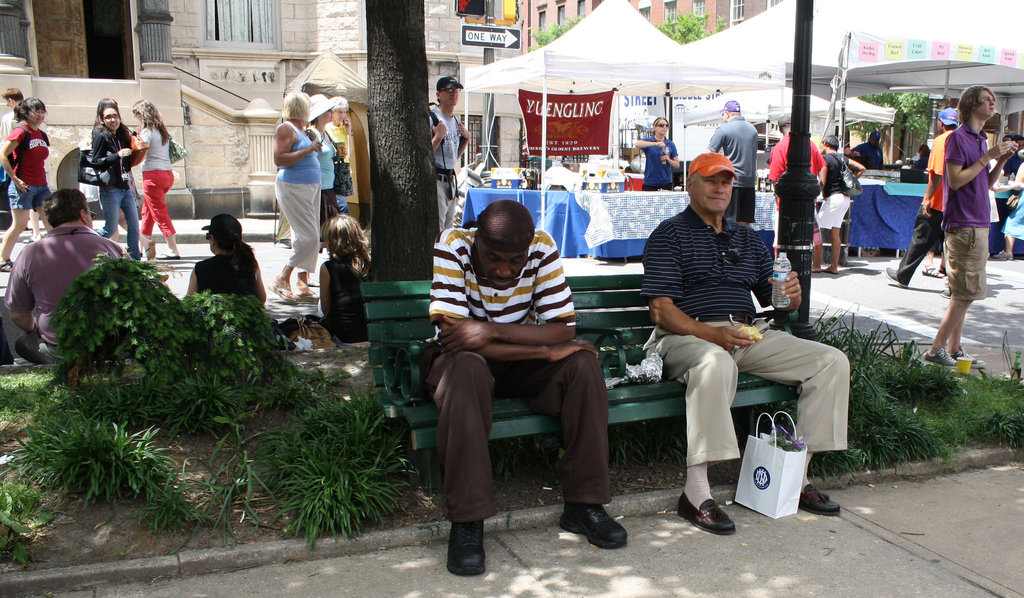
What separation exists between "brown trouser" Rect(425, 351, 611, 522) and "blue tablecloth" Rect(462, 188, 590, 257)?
7854 mm

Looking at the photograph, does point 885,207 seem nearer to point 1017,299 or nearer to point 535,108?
point 1017,299

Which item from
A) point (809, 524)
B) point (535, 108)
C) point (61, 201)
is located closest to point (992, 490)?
point (809, 524)

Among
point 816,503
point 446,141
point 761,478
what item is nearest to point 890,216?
point 446,141

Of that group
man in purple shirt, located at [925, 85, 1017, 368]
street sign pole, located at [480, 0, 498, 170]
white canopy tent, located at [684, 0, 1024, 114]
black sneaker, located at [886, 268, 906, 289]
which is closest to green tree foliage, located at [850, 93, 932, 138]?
street sign pole, located at [480, 0, 498, 170]

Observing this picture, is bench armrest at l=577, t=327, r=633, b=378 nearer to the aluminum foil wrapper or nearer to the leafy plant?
the aluminum foil wrapper

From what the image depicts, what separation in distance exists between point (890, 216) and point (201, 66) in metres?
14.1

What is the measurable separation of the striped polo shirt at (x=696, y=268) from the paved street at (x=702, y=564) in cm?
94

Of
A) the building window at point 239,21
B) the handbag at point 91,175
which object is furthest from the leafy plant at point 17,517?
the building window at point 239,21

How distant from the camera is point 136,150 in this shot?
9664 mm

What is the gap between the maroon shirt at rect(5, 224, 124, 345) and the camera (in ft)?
16.2

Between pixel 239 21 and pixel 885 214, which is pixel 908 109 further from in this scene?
pixel 239 21

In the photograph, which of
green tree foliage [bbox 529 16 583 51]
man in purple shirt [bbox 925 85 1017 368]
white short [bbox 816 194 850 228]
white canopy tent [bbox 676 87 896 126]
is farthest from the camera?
green tree foliage [bbox 529 16 583 51]

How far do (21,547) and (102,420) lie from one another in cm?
93

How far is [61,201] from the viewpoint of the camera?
510cm
